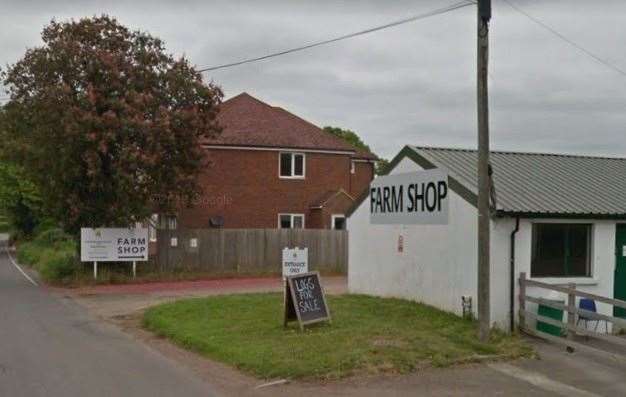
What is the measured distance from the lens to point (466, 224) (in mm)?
15117

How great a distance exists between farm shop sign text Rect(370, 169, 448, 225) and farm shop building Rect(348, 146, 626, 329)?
0.18 metres

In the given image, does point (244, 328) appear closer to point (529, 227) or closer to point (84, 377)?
point (84, 377)

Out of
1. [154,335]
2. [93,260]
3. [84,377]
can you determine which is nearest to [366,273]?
[154,335]

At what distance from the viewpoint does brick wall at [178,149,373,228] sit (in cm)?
3744

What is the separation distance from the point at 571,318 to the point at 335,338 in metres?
3.88

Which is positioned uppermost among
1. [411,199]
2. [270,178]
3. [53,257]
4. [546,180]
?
[270,178]

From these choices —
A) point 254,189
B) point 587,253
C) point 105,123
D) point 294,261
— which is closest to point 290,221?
point 254,189

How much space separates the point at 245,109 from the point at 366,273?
75.6 ft

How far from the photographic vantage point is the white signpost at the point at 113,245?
28297 mm

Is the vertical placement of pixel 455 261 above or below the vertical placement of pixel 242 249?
above

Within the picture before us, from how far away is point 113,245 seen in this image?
94.2 feet

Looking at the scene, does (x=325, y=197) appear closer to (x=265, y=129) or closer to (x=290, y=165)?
(x=290, y=165)

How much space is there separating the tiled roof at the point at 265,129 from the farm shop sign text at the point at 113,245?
8.86m

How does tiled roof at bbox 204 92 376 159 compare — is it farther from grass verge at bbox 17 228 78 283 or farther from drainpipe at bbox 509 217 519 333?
drainpipe at bbox 509 217 519 333
